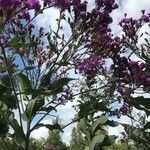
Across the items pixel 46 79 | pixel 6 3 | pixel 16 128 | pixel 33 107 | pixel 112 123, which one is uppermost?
pixel 6 3

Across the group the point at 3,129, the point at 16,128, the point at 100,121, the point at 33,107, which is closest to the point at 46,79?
the point at 33,107

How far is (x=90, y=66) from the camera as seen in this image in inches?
306

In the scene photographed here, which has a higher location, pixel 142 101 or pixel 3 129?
pixel 142 101

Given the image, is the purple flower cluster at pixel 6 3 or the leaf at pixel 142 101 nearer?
the purple flower cluster at pixel 6 3

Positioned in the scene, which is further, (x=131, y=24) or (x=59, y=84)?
(x=131, y=24)

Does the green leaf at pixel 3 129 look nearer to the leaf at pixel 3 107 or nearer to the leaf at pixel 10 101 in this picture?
the leaf at pixel 10 101

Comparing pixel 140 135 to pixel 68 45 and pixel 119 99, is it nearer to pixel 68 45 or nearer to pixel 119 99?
pixel 119 99

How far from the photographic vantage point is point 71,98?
762cm

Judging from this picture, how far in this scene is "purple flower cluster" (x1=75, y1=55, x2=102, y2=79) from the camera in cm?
737

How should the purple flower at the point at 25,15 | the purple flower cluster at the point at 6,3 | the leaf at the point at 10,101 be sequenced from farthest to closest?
1. the purple flower at the point at 25,15
2. the leaf at the point at 10,101
3. the purple flower cluster at the point at 6,3

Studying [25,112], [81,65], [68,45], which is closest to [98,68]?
[81,65]

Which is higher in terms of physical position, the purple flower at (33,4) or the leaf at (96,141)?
the purple flower at (33,4)

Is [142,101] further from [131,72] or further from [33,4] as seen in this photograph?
[33,4]

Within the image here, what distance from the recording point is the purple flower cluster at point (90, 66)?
737cm
